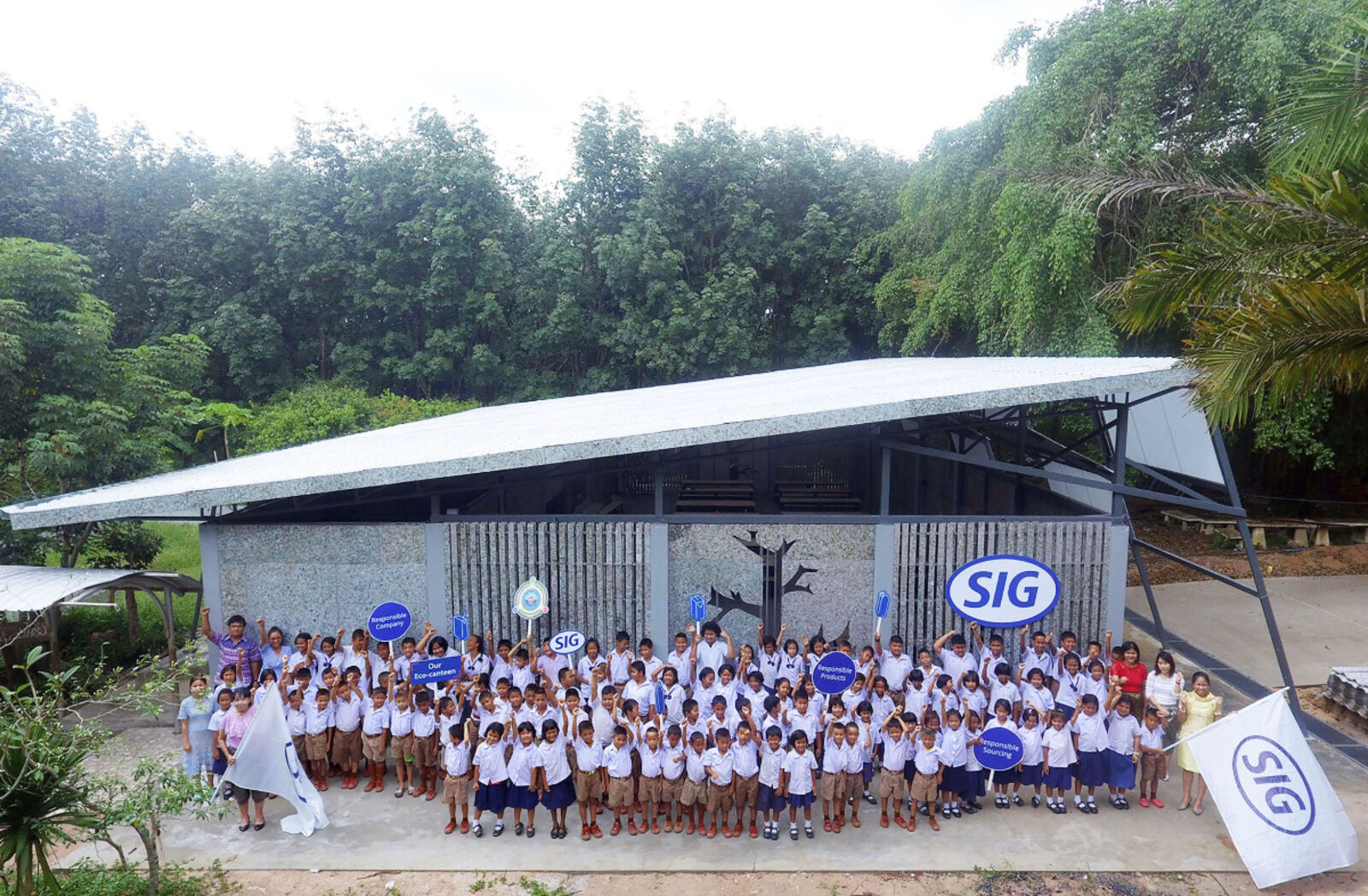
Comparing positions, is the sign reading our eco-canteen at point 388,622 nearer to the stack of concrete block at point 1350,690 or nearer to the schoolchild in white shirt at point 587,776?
the schoolchild in white shirt at point 587,776

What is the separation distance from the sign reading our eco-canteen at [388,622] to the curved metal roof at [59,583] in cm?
294

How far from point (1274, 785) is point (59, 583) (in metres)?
12.1

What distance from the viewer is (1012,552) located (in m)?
9.66

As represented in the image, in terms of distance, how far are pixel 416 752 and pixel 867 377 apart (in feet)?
28.0

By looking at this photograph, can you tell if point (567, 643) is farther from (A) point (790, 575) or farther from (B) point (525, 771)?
(A) point (790, 575)

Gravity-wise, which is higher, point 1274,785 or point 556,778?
point 1274,785

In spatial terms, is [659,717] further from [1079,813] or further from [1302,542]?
[1302,542]

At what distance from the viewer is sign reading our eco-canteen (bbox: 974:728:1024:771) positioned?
293 inches

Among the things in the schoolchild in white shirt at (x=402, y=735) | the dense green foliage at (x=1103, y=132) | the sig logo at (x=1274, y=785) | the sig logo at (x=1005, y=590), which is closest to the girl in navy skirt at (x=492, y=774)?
the schoolchild in white shirt at (x=402, y=735)

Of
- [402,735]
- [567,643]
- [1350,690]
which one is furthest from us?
[1350,690]

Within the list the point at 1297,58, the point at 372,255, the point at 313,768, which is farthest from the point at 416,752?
the point at 372,255

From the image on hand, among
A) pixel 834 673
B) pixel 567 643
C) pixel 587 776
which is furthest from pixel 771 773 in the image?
pixel 567 643

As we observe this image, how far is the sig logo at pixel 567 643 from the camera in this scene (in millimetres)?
8742

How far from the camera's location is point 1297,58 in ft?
42.8
